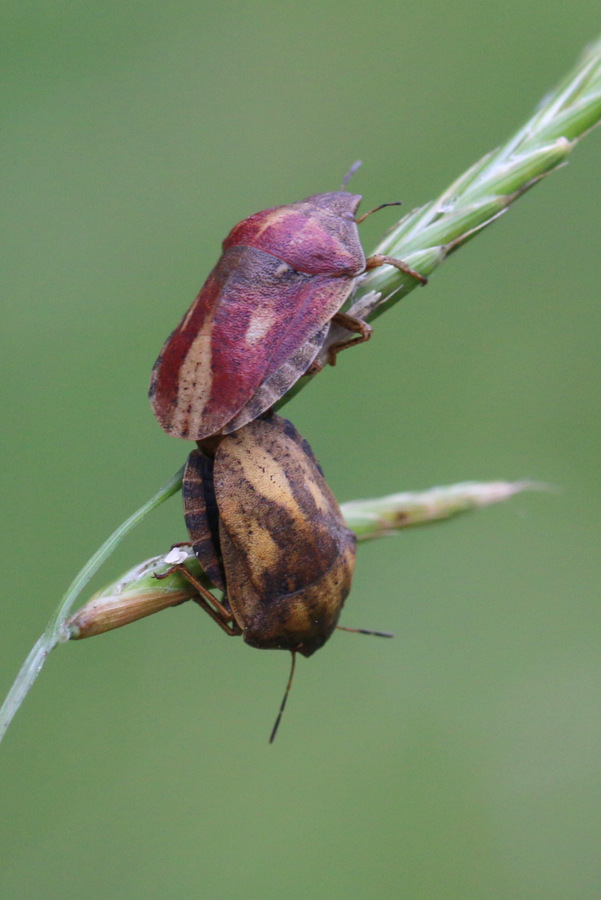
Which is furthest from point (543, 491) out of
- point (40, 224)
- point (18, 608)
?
point (40, 224)

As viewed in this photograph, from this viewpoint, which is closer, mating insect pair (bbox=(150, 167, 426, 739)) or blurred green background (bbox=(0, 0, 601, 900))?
mating insect pair (bbox=(150, 167, 426, 739))

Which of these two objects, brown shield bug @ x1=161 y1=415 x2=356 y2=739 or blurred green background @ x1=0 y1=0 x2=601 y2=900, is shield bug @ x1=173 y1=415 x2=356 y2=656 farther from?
blurred green background @ x1=0 y1=0 x2=601 y2=900

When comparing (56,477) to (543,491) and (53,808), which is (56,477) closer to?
(53,808)

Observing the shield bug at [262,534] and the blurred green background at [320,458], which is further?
the blurred green background at [320,458]

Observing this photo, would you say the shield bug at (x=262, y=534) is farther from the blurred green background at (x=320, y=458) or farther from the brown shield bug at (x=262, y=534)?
the blurred green background at (x=320, y=458)

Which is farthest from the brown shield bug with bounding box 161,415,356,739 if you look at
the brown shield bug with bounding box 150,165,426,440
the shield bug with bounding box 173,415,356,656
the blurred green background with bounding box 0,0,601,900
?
the blurred green background with bounding box 0,0,601,900

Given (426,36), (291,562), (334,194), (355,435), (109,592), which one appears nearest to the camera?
(109,592)

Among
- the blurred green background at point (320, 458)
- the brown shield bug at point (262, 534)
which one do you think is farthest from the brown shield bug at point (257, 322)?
the blurred green background at point (320, 458)

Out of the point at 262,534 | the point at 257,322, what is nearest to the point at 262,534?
the point at 262,534
